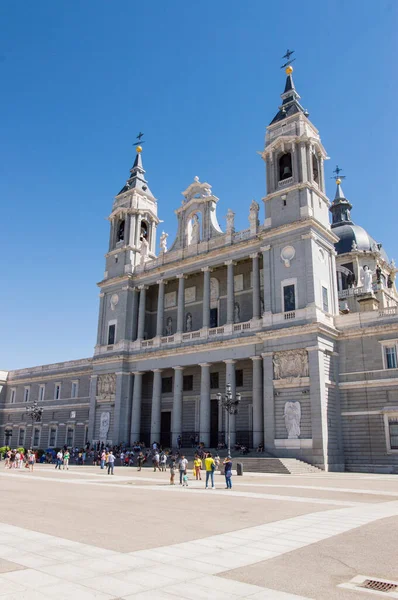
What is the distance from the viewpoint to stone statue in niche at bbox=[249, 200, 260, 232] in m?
44.9

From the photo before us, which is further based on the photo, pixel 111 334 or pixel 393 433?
pixel 111 334

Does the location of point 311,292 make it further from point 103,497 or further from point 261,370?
point 103,497

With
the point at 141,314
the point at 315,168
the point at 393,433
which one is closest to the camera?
the point at 393,433

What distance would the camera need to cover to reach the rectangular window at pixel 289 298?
39.4 metres

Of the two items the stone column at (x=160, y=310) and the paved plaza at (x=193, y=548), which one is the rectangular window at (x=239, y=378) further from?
the paved plaza at (x=193, y=548)

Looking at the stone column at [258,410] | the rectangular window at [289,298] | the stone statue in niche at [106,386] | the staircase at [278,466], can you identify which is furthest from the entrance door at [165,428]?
the rectangular window at [289,298]

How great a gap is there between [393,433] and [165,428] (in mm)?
22677

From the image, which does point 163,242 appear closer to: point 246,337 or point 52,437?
point 246,337

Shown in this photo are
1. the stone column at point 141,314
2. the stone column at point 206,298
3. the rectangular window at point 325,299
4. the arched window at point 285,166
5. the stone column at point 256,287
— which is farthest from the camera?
the stone column at point 141,314

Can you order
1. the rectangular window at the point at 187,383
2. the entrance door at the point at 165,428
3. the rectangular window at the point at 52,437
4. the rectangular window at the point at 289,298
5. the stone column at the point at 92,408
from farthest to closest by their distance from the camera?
the rectangular window at the point at 52,437 < the stone column at the point at 92,408 < the rectangular window at the point at 187,383 < the entrance door at the point at 165,428 < the rectangular window at the point at 289,298

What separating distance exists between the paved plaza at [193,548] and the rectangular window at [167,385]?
1309 inches

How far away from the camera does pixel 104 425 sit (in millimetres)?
A: 50562

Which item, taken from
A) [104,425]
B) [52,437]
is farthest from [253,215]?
[52,437]

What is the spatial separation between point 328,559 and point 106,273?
50.9 meters
